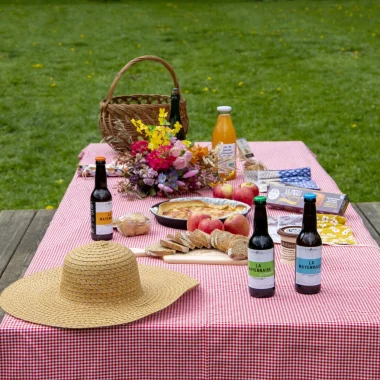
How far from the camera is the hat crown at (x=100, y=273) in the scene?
2.22m

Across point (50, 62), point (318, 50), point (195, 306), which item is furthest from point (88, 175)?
point (318, 50)

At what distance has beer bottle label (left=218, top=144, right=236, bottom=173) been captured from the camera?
3904 millimetres

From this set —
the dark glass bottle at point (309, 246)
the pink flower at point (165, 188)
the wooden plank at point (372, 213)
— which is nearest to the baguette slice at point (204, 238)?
the dark glass bottle at point (309, 246)

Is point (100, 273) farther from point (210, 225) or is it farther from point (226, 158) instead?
point (226, 158)

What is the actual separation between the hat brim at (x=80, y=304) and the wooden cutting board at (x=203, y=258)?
5.9 inches

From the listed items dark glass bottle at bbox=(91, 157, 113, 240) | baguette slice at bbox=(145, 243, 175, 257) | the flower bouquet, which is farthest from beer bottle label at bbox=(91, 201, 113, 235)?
the flower bouquet

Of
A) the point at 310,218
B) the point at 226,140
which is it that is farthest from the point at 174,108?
the point at 310,218

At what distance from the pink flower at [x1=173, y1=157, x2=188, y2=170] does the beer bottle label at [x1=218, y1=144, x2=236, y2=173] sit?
32 cm

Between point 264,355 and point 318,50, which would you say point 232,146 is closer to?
point 264,355

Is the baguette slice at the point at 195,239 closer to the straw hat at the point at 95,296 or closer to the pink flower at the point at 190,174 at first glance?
the straw hat at the point at 95,296

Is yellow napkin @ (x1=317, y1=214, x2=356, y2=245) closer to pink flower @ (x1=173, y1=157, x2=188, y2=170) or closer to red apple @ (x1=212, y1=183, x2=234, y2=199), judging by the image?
red apple @ (x1=212, y1=183, x2=234, y2=199)

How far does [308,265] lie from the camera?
2324 mm

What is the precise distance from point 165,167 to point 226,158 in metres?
0.45

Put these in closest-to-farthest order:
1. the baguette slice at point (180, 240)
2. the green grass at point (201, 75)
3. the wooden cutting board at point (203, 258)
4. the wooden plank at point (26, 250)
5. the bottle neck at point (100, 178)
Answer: the wooden cutting board at point (203, 258) < the baguette slice at point (180, 240) < the bottle neck at point (100, 178) < the wooden plank at point (26, 250) < the green grass at point (201, 75)
